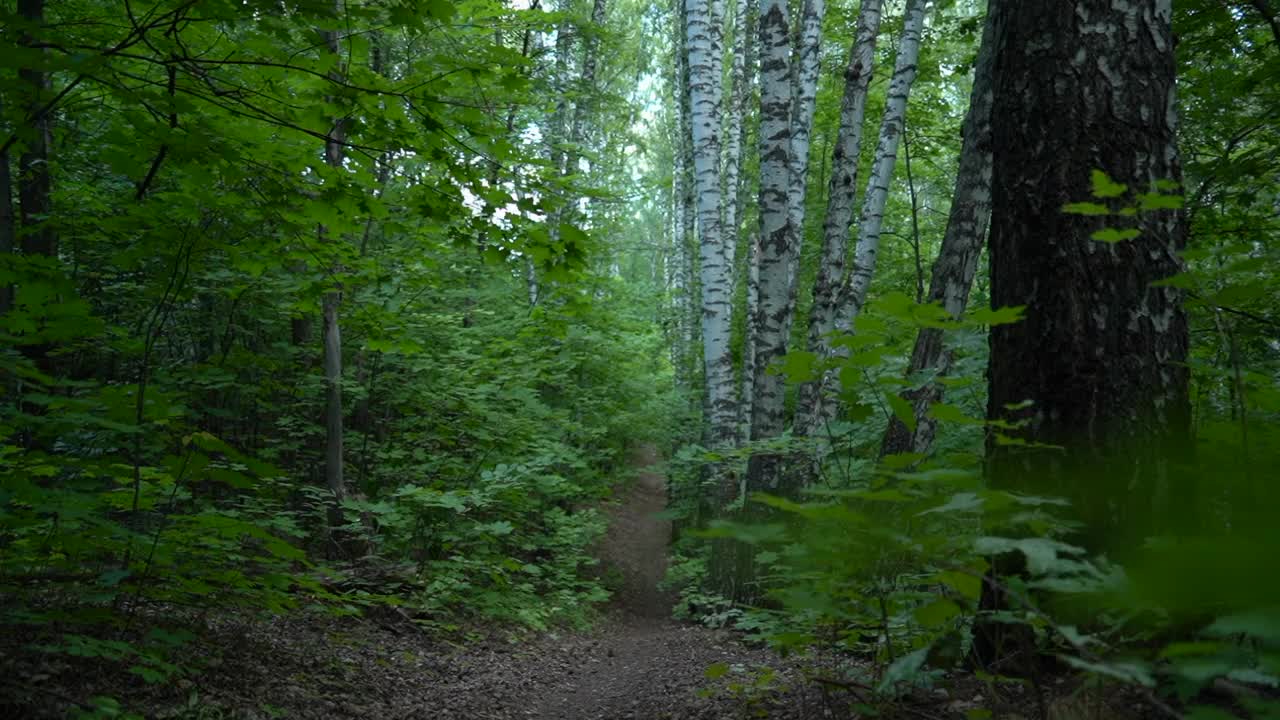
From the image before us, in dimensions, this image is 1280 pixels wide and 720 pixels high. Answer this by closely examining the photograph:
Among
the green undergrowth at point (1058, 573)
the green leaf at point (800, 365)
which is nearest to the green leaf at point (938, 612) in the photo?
the green undergrowth at point (1058, 573)

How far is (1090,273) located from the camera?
260 centimetres

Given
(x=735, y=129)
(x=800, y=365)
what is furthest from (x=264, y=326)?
(x=735, y=129)

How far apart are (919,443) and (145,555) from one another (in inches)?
202

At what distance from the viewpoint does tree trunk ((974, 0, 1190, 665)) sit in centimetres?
252

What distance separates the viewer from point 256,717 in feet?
12.7

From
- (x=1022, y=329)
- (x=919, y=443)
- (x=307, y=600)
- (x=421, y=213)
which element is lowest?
(x=307, y=600)

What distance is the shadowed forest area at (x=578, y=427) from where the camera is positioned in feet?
7.04

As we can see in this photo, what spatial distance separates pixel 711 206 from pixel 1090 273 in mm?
6992

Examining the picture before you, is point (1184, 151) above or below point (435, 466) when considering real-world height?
above

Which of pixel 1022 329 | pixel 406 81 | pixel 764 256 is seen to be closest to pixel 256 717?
pixel 406 81

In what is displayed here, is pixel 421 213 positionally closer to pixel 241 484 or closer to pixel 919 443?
pixel 241 484

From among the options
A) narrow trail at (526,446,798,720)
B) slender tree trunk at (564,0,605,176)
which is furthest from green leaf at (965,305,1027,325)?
slender tree trunk at (564,0,605,176)

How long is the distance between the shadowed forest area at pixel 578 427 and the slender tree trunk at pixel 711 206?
0.07 metres

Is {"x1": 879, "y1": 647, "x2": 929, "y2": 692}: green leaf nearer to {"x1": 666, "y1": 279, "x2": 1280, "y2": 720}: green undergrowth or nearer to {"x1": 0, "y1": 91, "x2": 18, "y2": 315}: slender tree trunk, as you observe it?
{"x1": 666, "y1": 279, "x2": 1280, "y2": 720}: green undergrowth
